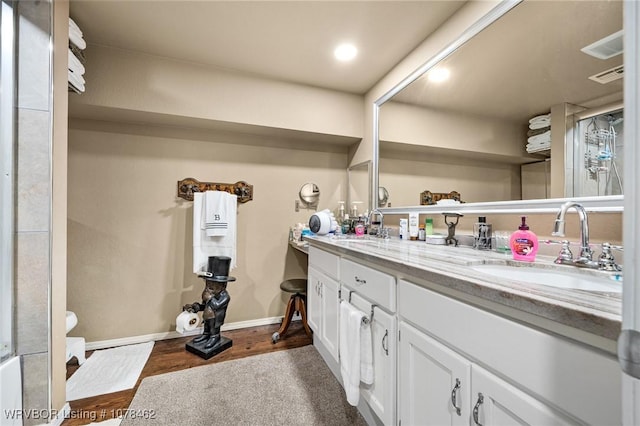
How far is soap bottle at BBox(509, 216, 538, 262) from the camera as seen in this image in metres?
1.05

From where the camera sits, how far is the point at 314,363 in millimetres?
1854

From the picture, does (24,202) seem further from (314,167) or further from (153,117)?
(314,167)

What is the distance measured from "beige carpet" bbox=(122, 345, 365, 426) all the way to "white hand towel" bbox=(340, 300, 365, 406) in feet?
0.87

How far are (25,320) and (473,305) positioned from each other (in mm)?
1883

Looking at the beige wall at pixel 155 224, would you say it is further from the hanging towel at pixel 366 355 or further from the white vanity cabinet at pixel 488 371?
the white vanity cabinet at pixel 488 371

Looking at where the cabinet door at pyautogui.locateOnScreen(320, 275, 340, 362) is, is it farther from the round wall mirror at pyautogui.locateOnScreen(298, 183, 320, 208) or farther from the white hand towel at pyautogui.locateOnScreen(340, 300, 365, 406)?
the round wall mirror at pyautogui.locateOnScreen(298, 183, 320, 208)

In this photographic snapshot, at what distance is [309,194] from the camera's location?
275 cm

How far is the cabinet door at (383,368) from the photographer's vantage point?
40.4 inches

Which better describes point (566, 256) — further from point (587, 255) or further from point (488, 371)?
point (488, 371)

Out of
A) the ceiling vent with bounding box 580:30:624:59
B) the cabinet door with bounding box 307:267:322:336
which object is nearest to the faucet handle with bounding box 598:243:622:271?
the ceiling vent with bounding box 580:30:624:59

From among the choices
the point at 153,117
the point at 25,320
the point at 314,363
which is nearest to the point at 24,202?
the point at 25,320

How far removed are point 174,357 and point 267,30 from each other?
2.51 m

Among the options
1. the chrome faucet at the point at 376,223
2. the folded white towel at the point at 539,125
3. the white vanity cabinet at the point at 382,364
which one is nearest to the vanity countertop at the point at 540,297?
the white vanity cabinet at the point at 382,364

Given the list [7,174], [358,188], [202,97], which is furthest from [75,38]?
[358,188]
